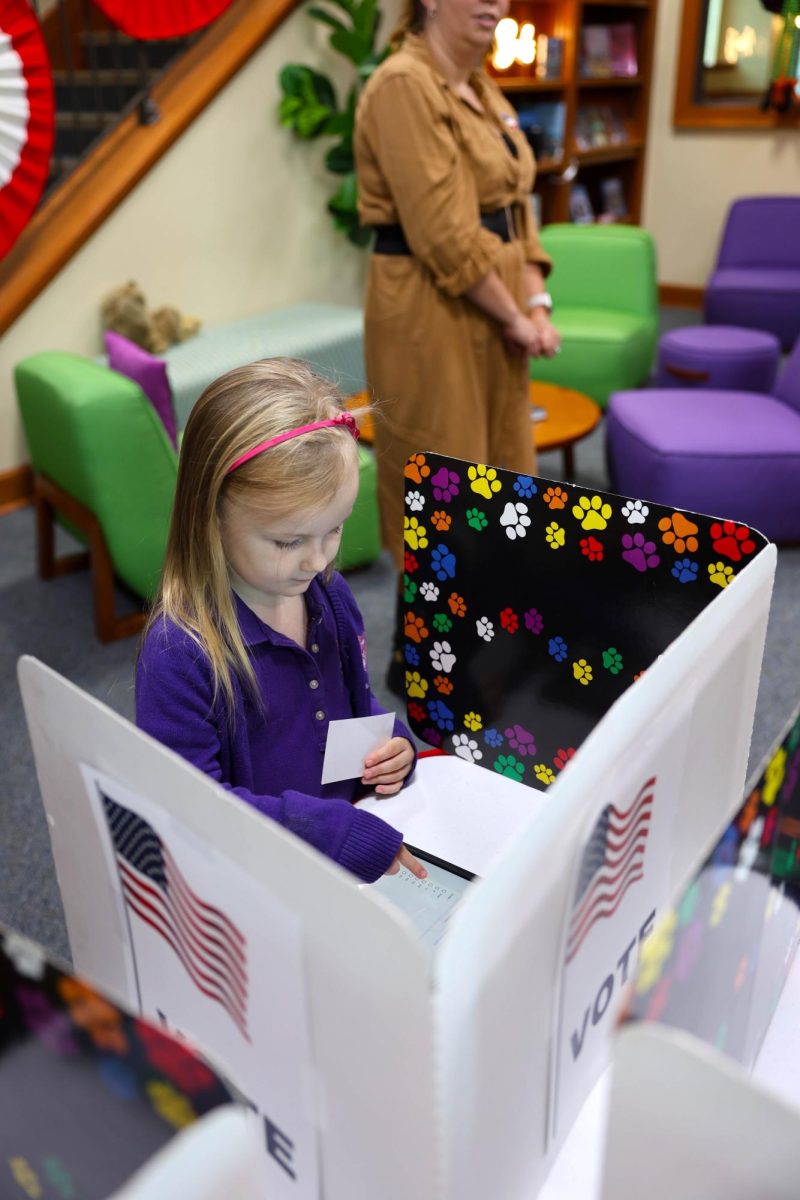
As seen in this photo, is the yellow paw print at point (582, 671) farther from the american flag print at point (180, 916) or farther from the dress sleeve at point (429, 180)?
the dress sleeve at point (429, 180)

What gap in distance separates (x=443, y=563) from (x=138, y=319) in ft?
7.98

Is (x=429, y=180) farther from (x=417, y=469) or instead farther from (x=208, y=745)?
(x=208, y=745)

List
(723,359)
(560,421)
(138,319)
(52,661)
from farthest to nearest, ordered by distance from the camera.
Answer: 1. (723,359)
2. (138,319)
3. (560,421)
4. (52,661)

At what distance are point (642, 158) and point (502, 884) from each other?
6.17 meters

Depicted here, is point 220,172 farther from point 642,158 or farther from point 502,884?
point 502,884

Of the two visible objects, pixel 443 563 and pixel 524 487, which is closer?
pixel 524 487

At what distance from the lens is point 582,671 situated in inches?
44.8

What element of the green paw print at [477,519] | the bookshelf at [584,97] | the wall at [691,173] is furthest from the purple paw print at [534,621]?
the wall at [691,173]

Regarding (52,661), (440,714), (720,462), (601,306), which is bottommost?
(52,661)

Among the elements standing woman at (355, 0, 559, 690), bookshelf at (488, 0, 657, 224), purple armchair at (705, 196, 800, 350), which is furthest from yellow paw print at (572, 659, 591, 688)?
bookshelf at (488, 0, 657, 224)

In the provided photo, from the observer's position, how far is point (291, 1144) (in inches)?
23.9

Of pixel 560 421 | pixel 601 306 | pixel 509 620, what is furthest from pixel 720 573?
pixel 601 306

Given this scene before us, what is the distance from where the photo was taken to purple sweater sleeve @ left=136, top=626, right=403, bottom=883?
36.9 inches

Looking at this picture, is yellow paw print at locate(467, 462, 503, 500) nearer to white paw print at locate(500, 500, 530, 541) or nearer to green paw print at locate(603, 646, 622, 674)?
white paw print at locate(500, 500, 530, 541)
